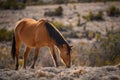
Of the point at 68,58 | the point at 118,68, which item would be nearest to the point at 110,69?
the point at 118,68

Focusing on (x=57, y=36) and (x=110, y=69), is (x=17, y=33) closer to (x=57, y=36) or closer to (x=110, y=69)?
(x=57, y=36)

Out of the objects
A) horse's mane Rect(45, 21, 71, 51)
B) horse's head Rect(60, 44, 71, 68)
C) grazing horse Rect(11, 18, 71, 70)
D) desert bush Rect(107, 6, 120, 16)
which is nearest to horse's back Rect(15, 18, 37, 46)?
grazing horse Rect(11, 18, 71, 70)

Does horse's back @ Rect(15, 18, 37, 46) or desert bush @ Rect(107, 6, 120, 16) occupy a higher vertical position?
horse's back @ Rect(15, 18, 37, 46)

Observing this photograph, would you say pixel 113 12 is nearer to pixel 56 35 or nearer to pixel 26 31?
pixel 26 31

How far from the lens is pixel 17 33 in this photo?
46.7ft

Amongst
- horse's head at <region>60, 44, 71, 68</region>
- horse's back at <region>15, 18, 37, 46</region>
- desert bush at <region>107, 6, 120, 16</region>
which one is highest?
horse's back at <region>15, 18, 37, 46</region>

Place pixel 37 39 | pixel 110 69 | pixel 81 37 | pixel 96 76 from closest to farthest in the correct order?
pixel 96 76, pixel 110 69, pixel 37 39, pixel 81 37

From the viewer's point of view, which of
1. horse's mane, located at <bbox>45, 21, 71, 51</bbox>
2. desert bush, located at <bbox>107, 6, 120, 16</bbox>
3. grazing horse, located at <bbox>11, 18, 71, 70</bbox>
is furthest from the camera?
desert bush, located at <bbox>107, 6, 120, 16</bbox>

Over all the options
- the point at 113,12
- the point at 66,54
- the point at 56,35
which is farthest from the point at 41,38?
the point at 113,12

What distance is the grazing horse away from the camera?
12.2 metres

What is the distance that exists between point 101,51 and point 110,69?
6.06 m

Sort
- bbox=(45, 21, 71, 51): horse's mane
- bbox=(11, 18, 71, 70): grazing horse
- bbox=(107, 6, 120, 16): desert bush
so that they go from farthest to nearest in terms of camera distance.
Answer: bbox=(107, 6, 120, 16): desert bush
bbox=(45, 21, 71, 51): horse's mane
bbox=(11, 18, 71, 70): grazing horse

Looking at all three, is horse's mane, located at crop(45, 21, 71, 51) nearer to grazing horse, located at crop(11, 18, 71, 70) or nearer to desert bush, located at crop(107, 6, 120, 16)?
grazing horse, located at crop(11, 18, 71, 70)

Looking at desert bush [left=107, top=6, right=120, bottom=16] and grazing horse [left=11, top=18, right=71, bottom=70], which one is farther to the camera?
desert bush [left=107, top=6, right=120, bottom=16]
